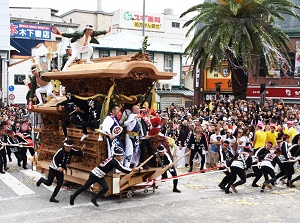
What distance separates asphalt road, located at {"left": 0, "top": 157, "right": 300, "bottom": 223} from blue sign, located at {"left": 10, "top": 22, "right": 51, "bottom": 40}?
4016 centimetres

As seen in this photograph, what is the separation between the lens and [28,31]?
165ft

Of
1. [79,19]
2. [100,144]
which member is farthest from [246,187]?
[79,19]

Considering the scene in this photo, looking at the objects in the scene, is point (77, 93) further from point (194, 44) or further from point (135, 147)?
point (194, 44)

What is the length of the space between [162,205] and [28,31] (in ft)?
146

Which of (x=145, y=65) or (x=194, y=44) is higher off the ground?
(x=194, y=44)

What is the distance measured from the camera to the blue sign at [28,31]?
1940 inches

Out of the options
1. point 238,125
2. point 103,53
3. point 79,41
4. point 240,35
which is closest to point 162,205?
point 79,41

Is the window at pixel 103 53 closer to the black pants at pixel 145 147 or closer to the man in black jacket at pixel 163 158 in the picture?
the man in black jacket at pixel 163 158

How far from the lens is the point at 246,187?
1251 centimetres

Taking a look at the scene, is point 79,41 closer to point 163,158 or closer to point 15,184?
point 163,158

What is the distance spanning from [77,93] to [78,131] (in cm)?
126

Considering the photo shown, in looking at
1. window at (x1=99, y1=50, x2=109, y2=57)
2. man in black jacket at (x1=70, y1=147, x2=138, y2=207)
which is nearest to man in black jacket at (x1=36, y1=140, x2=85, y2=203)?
man in black jacket at (x1=70, y1=147, x2=138, y2=207)

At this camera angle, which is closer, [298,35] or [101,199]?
[101,199]

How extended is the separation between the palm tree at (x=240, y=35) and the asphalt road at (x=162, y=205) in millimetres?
10746
